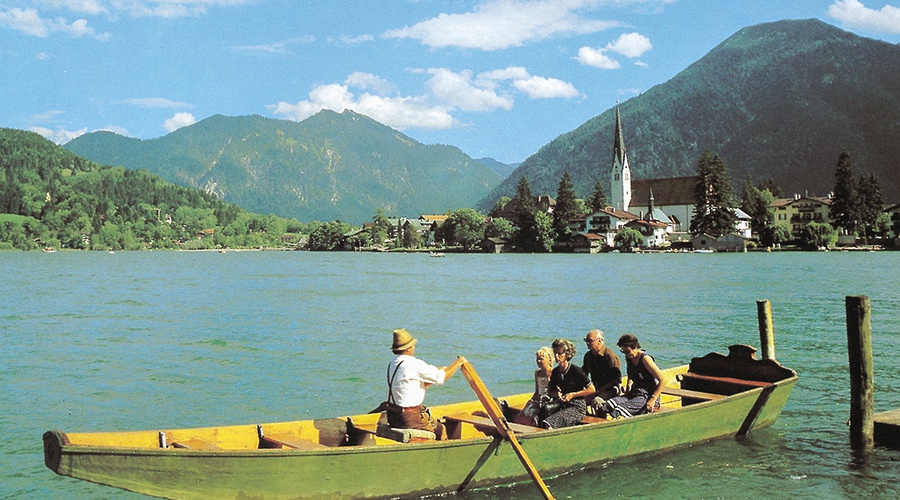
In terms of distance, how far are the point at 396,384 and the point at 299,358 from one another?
1933 centimetres

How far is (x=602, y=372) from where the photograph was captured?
49.1 feet

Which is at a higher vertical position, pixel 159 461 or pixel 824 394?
pixel 159 461

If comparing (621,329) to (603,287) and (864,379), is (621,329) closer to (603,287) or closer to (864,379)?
(864,379)

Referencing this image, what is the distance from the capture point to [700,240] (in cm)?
16212

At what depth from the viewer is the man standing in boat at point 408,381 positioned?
41.0 ft

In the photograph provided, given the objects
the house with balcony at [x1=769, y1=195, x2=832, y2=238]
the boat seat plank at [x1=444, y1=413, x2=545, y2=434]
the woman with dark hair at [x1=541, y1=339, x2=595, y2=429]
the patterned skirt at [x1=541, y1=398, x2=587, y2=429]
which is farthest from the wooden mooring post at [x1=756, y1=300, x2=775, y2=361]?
the house with balcony at [x1=769, y1=195, x2=832, y2=238]

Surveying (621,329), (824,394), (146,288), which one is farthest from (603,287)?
(824,394)

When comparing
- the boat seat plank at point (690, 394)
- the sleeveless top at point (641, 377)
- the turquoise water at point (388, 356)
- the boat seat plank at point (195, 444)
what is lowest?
the turquoise water at point (388, 356)

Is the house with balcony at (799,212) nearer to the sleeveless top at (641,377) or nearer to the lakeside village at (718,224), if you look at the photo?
the lakeside village at (718,224)

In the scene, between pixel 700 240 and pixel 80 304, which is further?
→ pixel 700 240

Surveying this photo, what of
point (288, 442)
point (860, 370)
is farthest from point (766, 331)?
point (288, 442)

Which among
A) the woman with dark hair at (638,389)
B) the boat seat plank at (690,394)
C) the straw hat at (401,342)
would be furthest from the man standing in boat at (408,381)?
the boat seat plank at (690,394)

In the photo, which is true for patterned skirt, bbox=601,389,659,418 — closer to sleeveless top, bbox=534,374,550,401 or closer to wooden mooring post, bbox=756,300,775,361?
sleeveless top, bbox=534,374,550,401

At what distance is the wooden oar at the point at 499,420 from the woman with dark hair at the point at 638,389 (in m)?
2.39
